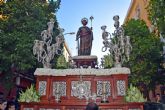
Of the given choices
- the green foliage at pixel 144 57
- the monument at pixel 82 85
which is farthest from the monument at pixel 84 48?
the green foliage at pixel 144 57

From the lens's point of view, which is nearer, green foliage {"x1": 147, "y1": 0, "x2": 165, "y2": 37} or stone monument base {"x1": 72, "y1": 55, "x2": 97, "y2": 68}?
stone monument base {"x1": 72, "y1": 55, "x2": 97, "y2": 68}

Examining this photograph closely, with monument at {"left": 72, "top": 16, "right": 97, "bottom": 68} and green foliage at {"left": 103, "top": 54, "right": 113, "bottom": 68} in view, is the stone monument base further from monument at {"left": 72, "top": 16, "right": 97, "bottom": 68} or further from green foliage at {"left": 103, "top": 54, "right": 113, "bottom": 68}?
green foliage at {"left": 103, "top": 54, "right": 113, "bottom": 68}

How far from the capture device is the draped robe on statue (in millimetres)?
17625

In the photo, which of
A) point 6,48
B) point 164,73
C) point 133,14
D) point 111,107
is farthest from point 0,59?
point 133,14

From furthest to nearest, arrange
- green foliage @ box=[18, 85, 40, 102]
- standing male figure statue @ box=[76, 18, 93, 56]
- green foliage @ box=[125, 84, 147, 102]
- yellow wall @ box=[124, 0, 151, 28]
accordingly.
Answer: yellow wall @ box=[124, 0, 151, 28], standing male figure statue @ box=[76, 18, 93, 56], green foliage @ box=[18, 85, 40, 102], green foliage @ box=[125, 84, 147, 102]

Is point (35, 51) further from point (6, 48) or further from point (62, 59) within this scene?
point (6, 48)

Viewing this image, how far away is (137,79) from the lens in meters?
26.5

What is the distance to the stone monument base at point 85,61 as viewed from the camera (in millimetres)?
16797

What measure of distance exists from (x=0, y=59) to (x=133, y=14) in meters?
32.2

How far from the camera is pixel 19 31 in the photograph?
Result: 23.9 metres

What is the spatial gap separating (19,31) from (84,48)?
8088 millimetres

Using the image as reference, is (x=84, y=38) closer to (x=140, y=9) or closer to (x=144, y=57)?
(x=144, y=57)

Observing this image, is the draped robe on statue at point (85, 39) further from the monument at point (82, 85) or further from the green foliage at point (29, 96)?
the green foliage at point (29, 96)

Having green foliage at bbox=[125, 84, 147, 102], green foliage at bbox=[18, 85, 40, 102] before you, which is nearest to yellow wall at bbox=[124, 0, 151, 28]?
green foliage at bbox=[125, 84, 147, 102]
